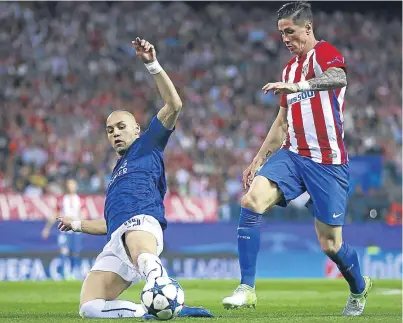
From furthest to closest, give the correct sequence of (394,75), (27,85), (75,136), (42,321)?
(394,75) < (27,85) < (75,136) < (42,321)

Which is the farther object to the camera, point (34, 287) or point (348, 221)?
point (348, 221)

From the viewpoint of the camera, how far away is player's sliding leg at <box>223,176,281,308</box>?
7.55 m

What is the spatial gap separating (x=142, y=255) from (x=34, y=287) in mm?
7684

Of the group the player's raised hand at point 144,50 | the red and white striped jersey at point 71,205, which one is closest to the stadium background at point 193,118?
the red and white striped jersey at point 71,205

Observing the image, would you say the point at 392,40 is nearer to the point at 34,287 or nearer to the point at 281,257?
the point at 281,257

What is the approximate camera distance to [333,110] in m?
7.99

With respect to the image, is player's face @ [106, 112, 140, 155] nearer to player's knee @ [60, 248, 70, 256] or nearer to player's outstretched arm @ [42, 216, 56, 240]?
player's knee @ [60, 248, 70, 256]

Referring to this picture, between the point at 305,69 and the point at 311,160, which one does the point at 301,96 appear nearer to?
the point at 305,69

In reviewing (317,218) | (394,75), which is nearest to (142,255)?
(317,218)

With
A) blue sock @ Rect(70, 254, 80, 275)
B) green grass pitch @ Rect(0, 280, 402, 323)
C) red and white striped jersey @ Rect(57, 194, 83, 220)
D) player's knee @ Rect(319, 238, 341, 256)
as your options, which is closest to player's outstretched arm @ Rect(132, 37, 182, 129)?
green grass pitch @ Rect(0, 280, 402, 323)

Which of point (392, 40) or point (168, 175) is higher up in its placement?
point (392, 40)

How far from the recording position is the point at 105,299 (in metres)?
7.43

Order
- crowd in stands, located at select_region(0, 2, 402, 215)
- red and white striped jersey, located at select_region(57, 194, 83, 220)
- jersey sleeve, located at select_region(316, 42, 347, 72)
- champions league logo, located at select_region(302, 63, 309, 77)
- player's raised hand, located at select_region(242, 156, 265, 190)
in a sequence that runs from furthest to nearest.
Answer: crowd in stands, located at select_region(0, 2, 402, 215), red and white striped jersey, located at select_region(57, 194, 83, 220), player's raised hand, located at select_region(242, 156, 265, 190), champions league logo, located at select_region(302, 63, 309, 77), jersey sleeve, located at select_region(316, 42, 347, 72)

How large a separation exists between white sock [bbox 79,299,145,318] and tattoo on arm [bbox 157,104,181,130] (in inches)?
58.6
